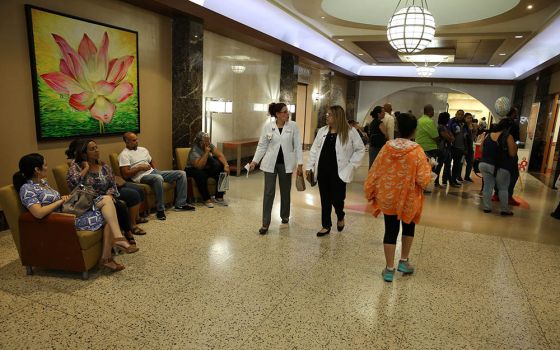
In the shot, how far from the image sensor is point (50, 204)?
10.2 ft

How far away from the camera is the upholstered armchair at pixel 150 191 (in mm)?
4891


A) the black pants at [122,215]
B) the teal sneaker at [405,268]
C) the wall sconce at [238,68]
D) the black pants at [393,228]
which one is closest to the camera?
the black pants at [393,228]

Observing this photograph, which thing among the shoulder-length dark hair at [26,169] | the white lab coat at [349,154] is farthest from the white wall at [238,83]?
the shoulder-length dark hair at [26,169]

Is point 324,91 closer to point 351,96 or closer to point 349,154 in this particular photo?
point 351,96

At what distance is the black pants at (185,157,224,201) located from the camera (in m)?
5.57

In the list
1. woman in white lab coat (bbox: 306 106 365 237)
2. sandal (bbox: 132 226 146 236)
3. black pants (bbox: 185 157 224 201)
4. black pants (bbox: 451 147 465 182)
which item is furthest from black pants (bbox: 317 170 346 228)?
black pants (bbox: 451 147 465 182)

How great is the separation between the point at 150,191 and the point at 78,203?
171 centimetres

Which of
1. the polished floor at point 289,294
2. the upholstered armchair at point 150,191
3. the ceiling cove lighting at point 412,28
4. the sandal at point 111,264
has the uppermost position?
the ceiling cove lighting at point 412,28

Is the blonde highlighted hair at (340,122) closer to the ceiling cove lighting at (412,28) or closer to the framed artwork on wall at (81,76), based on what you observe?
the ceiling cove lighting at (412,28)

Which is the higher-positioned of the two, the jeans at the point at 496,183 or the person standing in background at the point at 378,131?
the person standing in background at the point at 378,131

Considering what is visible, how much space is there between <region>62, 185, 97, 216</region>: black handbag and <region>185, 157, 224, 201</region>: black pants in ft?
7.50

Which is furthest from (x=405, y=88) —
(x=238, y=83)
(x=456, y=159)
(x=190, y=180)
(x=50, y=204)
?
(x=50, y=204)

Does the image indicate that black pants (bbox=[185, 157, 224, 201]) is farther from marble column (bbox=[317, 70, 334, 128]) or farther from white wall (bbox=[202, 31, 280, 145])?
marble column (bbox=[317, 70, 334, 128])

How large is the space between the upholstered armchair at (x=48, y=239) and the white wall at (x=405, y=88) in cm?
1555
